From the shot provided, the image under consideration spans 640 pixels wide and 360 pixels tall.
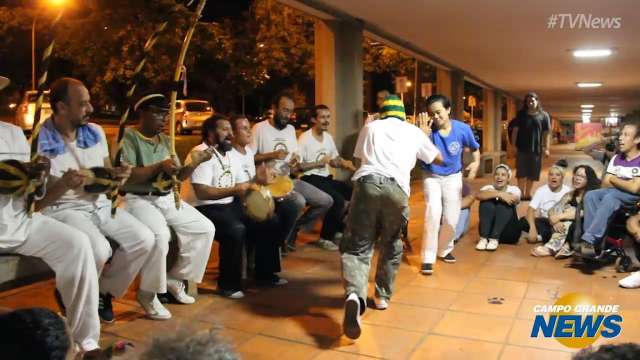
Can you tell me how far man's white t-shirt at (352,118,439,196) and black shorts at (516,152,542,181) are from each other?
20.6 feet

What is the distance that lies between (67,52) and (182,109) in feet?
28.2

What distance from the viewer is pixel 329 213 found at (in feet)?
23.5

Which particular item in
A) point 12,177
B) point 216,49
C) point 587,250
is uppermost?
point 216,49

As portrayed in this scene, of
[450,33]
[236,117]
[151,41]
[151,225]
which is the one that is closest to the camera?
[151,41]

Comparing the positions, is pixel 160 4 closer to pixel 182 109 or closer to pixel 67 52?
pixel 67 52

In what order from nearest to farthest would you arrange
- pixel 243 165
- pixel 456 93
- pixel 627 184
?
pixel 243 165, pixel 627 184, pixel 456 93

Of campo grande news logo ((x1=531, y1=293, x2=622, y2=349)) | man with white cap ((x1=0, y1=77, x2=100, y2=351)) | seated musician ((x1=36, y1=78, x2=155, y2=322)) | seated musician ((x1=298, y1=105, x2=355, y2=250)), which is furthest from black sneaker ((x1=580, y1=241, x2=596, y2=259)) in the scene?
man with white cap ((x1=0, y1=77, x2=100, y2=351))

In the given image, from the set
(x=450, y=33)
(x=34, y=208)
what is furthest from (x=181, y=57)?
(x=450, y=33)

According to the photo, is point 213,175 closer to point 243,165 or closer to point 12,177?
point 243,165

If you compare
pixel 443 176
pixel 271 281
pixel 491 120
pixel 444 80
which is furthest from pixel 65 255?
pixel 491 120

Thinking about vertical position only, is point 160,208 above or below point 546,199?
above

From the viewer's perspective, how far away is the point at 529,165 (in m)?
10.6

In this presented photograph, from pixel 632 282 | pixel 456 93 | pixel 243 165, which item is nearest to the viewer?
pixel 632 282

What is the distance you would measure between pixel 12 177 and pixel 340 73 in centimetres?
537
